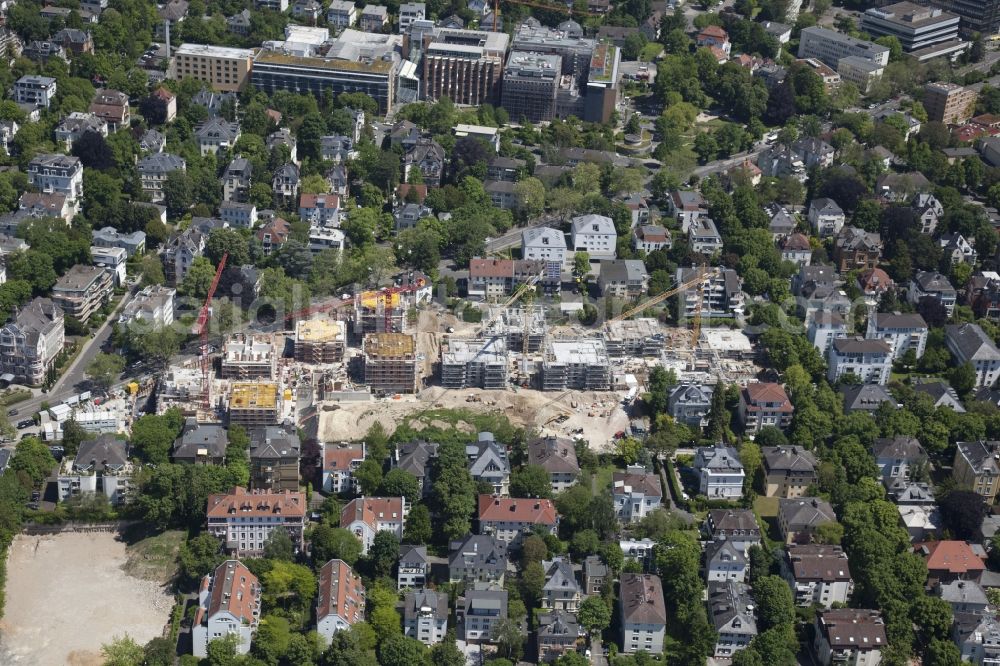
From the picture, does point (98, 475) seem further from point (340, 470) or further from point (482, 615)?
point (482, 615)

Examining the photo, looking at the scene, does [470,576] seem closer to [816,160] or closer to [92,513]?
[92,513]

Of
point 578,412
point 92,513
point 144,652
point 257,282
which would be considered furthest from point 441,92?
point 144,652

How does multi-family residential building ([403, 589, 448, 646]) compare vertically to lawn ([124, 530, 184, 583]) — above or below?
above

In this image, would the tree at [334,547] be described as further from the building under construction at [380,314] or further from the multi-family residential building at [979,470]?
the multi-family residential building at [979,470]

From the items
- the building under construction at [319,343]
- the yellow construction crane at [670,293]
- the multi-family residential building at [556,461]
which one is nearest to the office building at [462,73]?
the yellow construction crane at [670,293]

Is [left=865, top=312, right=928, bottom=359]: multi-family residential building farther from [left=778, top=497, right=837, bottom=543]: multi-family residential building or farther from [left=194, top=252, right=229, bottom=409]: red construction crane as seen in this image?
[left=194, top=252, right=229, bottom=409]: red construction crane

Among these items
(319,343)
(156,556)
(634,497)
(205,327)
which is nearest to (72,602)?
(156,556)

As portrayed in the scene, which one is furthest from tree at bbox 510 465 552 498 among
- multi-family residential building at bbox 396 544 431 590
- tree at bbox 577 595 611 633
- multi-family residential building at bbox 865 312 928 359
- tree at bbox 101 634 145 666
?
multi-family residential building at bbox 865 312 928 359
